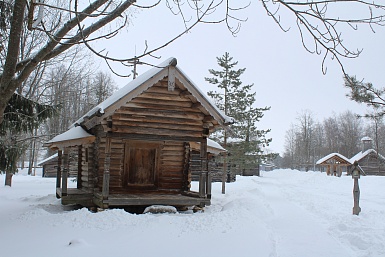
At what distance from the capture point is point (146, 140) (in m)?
12.9

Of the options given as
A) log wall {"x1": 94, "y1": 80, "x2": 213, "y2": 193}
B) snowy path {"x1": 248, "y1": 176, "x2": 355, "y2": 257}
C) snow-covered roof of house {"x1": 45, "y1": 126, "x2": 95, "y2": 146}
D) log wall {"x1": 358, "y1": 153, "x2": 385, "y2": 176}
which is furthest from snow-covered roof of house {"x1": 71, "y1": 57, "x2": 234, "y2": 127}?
log wall {"x1": 358, "y1": 153, "x2": 385, "y2": 176}

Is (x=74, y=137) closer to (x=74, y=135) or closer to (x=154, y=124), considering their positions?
(x=74, y=135)

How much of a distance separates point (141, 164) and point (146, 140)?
1.50 m

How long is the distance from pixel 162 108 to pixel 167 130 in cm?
79

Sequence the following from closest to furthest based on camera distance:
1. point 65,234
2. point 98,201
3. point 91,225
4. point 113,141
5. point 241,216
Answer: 1. point 65,234
2. point 91,225
3. point 241,216
4. point 98,201
5. point 113,141

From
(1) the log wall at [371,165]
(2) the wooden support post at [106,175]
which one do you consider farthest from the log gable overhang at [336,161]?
(2) the wooden support post at [106,175]

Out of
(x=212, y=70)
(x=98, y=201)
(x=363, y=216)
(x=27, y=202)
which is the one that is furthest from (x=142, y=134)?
(x=212, y=70)

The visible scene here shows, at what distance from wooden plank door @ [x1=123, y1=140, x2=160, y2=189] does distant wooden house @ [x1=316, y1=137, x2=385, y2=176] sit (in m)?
33.8

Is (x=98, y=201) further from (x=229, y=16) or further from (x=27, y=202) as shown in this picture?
(x=229, y=16)

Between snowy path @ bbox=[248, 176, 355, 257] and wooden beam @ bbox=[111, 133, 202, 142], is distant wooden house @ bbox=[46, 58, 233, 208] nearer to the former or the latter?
wooden beam @ bbox=[111, 133, 202, 142]

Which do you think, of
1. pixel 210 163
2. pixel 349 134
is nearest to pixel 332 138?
pixel 349 134

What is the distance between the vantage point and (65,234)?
27.1ft

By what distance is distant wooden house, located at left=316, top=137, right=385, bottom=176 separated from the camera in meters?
43.5

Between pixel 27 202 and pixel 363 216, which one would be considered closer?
pixel 363 216
